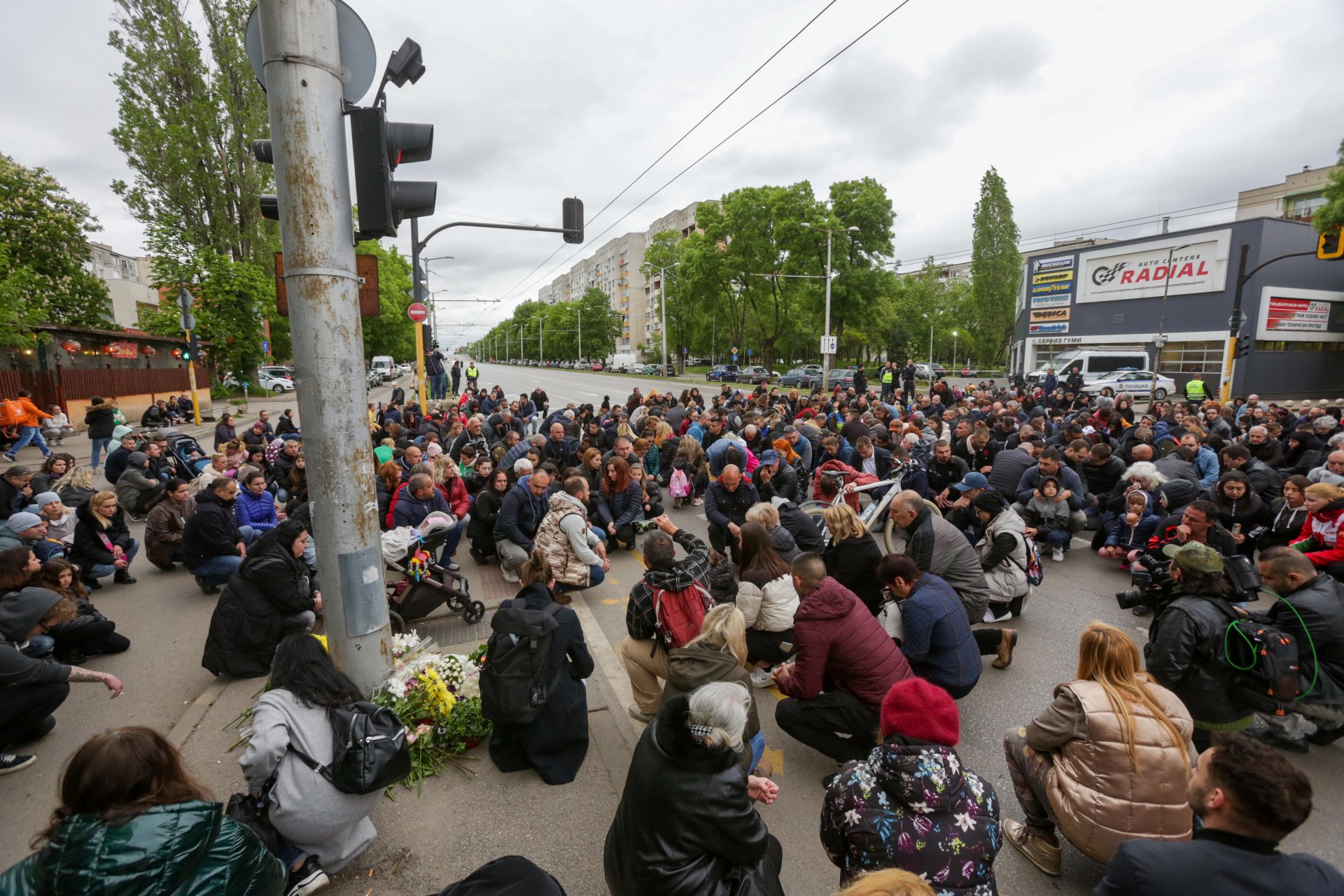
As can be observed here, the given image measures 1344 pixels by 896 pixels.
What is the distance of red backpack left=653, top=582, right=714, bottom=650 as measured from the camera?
414 centimetres

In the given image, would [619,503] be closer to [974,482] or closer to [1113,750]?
[974,482]

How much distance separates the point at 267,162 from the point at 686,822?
3893 mm

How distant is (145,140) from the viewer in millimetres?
28281

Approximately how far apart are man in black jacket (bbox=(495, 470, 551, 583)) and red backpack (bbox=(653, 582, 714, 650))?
10.8 ft

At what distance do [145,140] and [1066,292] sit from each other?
50.3 meters

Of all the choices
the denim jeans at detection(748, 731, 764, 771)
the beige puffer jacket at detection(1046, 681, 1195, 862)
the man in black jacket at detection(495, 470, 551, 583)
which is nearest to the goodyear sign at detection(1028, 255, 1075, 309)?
the man in black jacket at detection(495, 470, 551, 583)

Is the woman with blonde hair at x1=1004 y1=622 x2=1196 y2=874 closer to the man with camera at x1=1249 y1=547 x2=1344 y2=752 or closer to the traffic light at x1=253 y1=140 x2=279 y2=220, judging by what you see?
the man with camera at x1=1249 y1=547 x2=1344 y2=752

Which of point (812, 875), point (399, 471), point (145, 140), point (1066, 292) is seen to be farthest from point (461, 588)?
point (1066, 292)

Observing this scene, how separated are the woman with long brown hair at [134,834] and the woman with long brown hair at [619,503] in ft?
20.0

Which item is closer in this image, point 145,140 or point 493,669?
point 493,669

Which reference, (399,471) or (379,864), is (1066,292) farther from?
(379,864)

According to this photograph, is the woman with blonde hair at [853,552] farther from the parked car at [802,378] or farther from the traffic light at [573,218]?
the parked car at [802,378]

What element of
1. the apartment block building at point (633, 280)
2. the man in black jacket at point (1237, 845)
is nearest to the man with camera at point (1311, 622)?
the man in black jacket at point (1237, 845)

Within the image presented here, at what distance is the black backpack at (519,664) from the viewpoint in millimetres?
3664
